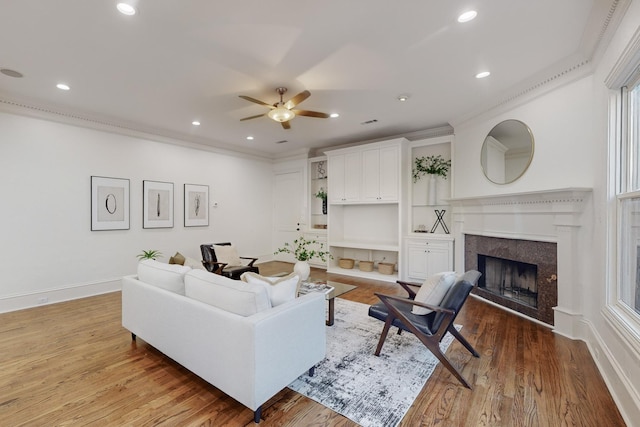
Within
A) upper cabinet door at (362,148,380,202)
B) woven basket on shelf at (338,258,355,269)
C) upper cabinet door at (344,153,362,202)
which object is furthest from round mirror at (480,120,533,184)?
woven basket on shelf at (338,258,355,269)

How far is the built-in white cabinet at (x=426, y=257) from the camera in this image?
479 cm

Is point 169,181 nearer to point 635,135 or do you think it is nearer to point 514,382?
point 514,382

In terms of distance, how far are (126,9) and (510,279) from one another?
203 inches

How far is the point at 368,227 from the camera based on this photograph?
20.0 ft

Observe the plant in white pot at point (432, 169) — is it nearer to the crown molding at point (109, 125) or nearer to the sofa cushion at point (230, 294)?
the crown molding at point (109, 125)

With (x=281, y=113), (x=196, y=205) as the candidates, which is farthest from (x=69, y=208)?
(x=281, y=113)

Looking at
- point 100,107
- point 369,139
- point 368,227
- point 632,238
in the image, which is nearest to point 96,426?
point 632,238

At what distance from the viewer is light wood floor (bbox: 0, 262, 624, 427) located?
1.81 metres

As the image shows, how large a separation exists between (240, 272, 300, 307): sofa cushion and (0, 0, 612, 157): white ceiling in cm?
210

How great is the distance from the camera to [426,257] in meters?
5.00

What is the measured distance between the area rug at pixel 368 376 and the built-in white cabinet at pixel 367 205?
2512 millimetres

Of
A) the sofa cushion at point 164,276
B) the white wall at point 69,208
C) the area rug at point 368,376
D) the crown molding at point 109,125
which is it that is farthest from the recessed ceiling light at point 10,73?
the area rug at point 368,376

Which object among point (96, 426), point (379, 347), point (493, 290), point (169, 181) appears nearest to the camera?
point (96, 426)

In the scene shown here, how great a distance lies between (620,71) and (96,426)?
4351 millimetres
